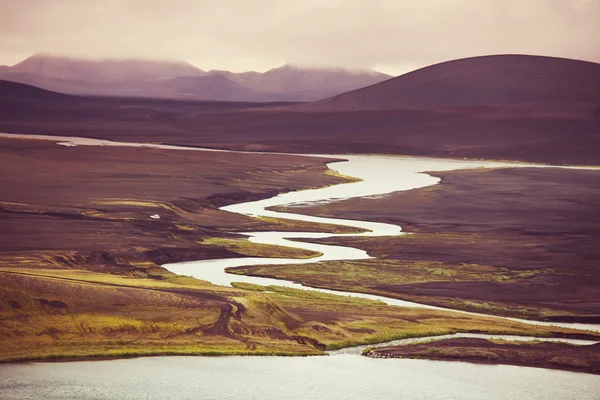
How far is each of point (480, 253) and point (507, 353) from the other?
27.4 m

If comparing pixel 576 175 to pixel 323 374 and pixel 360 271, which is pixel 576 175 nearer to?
pixel 360 271

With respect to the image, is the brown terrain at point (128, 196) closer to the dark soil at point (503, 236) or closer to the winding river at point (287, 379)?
the dark soil at point (503, 236)

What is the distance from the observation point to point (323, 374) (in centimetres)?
4231

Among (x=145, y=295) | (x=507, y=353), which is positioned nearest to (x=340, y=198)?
(x=145, y=295)

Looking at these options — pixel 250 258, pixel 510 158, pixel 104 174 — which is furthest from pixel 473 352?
pixel 510 158

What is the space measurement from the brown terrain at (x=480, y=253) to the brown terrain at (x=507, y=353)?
25.0ft

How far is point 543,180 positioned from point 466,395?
3714 inches

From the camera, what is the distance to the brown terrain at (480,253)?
191 feet

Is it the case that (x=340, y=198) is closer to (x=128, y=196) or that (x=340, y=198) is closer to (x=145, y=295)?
(x=128, y=196)

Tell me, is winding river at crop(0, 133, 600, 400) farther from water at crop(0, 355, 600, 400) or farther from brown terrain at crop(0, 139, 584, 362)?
brown terrain at crop(0, 139, 584, 362)

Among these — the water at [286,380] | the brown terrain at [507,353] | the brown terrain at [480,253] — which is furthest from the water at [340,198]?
the water at [286,380]

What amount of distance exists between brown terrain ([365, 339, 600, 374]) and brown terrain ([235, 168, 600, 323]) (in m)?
7.63

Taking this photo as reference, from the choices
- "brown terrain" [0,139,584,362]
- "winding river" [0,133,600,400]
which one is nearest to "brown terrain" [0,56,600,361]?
"brown terrain" [0,139,584,362]

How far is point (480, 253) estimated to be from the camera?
72750 millimetres
